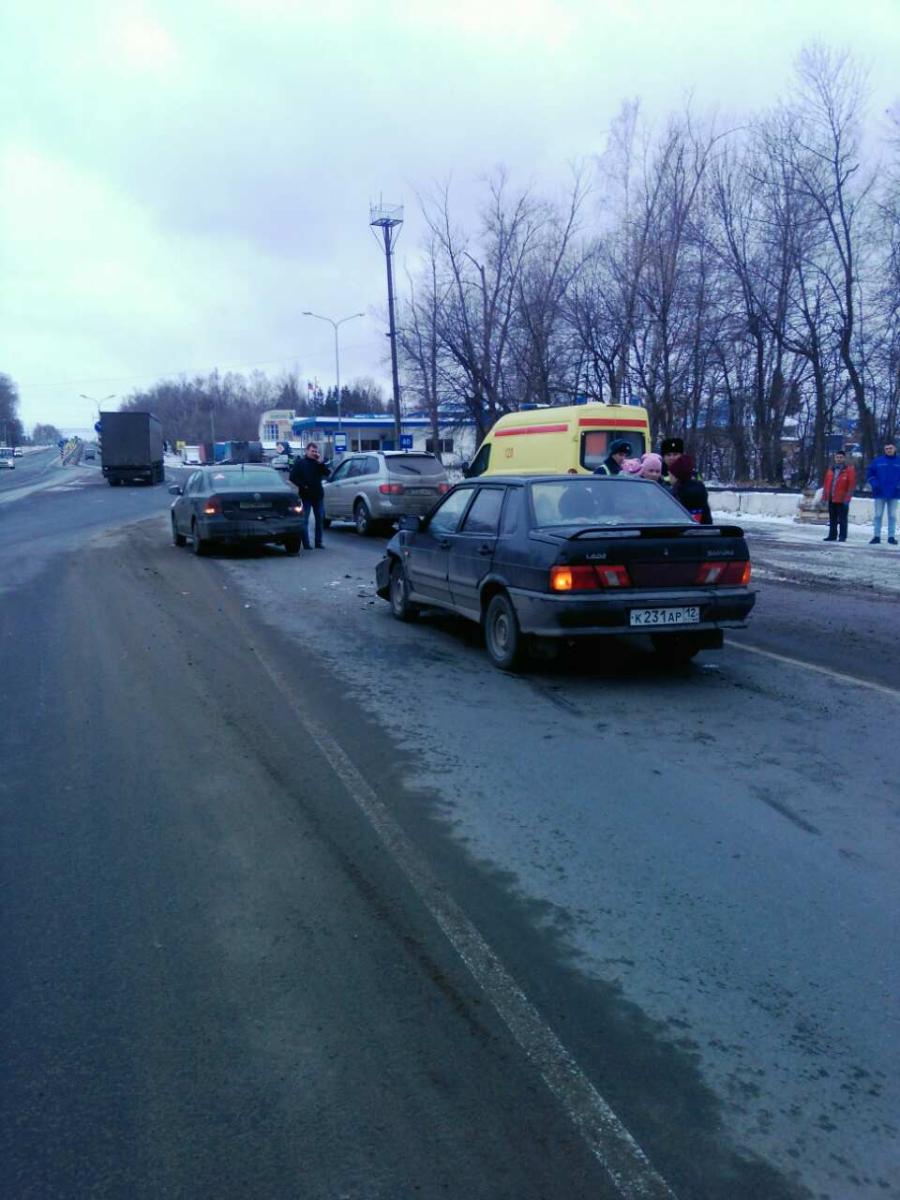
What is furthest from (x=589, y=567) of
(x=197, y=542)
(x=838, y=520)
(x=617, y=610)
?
(x=838, y=520)

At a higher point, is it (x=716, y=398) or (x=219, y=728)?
(x=716, y=398)

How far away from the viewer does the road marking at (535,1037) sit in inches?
99.1

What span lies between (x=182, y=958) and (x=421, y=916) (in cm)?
88

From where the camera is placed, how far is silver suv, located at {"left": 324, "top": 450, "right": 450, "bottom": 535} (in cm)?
1977

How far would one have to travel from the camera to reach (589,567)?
24.5ft

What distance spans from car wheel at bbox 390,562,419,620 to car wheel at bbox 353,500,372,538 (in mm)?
9628

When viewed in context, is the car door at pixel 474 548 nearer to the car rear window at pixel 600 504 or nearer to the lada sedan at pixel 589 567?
the lada sedan at pixel 589 567

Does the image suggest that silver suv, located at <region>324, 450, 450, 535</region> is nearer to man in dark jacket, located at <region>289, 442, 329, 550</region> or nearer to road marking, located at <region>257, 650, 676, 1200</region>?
man in dark jacket, located at <region>289, 442, 329, 550</region>

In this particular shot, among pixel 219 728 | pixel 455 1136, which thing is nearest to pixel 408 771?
pixel 219 728

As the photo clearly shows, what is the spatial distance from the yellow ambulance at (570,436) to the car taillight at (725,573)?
10274 mm

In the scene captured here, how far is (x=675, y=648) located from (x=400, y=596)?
3265mm

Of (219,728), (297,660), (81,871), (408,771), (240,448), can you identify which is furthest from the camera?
(240,448)

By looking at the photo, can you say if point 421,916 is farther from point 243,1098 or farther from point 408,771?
point 408,771

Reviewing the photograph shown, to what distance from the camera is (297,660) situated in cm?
874
